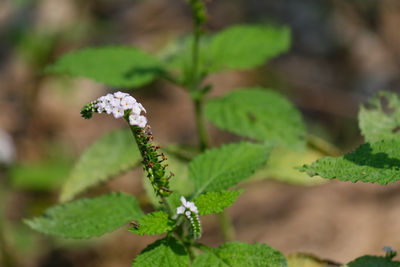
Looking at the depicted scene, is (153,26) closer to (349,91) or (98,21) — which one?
(98,21)

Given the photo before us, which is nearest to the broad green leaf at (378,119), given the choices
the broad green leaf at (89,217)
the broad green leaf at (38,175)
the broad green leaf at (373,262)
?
the broad green leaf at (373,262)

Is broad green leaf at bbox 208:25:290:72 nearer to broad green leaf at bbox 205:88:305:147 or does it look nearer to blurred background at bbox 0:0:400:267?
broad green leaf at bbox 205:88:305:147

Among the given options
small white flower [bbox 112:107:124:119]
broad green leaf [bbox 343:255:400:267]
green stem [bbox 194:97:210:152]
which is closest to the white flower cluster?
small white flower [bbox 112:107:124:119]

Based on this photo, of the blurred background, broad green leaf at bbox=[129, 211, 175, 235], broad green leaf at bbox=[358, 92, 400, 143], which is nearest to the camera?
broad green leaf at bbox=[129, 211, 175, 235]

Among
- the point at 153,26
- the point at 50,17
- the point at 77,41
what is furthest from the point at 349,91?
the point at 50,17

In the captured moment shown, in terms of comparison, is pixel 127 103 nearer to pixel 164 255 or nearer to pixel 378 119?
pixel 164 255

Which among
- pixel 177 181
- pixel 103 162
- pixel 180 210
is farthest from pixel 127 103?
pixel 103 162
